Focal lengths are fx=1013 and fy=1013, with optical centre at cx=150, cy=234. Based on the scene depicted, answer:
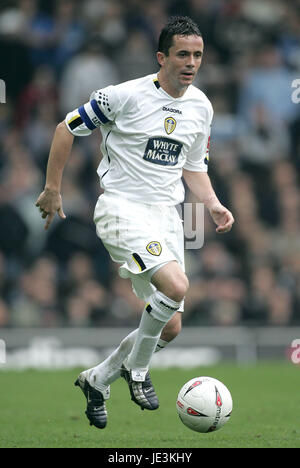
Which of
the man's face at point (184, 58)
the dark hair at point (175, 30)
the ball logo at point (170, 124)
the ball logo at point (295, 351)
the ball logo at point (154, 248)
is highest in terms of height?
the dark hair at point (175, 30)

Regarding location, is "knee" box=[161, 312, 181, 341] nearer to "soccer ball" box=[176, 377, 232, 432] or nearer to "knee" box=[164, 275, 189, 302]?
"soccer ball" box=[176, 377, 232, 432]

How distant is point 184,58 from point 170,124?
0.47m

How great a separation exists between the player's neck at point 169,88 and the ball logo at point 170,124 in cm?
17

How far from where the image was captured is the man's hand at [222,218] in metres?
6.77

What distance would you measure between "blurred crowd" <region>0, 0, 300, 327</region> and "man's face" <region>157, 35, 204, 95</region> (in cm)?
648

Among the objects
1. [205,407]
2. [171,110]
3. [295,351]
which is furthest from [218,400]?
[295,351]

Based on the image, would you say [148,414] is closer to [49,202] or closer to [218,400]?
[218,400]

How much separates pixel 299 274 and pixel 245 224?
1.04 m

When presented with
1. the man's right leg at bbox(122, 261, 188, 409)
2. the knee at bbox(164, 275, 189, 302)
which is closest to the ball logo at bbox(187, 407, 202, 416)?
the man's right leg at bbox(122, 261, 188, 409)

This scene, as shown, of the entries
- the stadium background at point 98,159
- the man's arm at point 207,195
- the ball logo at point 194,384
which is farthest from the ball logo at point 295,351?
the ball logo at point 194,384

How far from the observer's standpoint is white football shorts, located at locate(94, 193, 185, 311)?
6.65 metres

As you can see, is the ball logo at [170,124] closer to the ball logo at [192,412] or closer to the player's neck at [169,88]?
the player's neck at [169,88]

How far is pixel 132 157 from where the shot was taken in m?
6.95

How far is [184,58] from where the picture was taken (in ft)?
22.3
